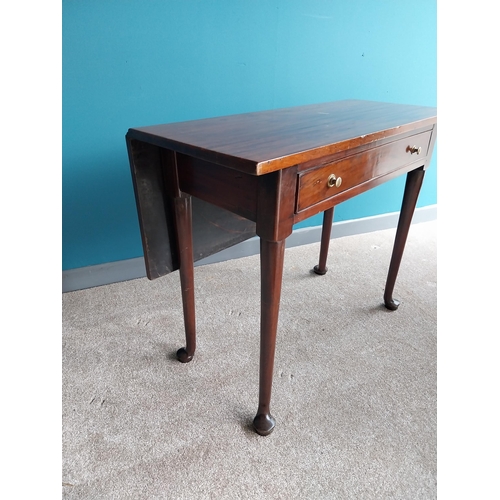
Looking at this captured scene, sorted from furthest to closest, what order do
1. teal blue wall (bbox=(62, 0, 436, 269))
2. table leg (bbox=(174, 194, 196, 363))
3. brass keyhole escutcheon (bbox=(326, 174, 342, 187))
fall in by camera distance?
1. teal blue wall (bbox=(62, 0, 436, 269))
2. table leg (bbox=(174, 194, 196, 363))
3. brass keyhole escutcheon (bbox=(326, 174, 342, 187))

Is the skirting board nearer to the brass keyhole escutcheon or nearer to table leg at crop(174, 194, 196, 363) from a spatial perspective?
table leg at crop(174, 194, 196, 363)

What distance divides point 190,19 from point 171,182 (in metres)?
0.85

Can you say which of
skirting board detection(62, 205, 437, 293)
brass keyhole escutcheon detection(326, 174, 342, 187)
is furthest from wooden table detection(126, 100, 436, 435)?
skirting board detection(62, 205, 437, 293)

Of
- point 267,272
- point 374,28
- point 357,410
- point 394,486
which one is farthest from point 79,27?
point 394,486

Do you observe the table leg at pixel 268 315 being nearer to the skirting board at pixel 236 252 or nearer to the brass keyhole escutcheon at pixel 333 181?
the brass keyhole escutcheon at pixel 333 181

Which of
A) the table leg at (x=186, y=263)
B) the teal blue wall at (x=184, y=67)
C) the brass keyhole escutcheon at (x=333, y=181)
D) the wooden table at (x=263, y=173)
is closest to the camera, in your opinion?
the wooden table at (x=263, y=173)

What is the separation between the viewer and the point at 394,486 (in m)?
1.01

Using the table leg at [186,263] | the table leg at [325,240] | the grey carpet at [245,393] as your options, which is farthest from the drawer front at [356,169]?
the grey carpet at [245,393]

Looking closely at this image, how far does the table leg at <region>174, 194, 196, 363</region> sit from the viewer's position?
3.71 feet

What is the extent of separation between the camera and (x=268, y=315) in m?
1.00

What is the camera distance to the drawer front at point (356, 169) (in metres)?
0.91

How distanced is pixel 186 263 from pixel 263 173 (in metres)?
0.55

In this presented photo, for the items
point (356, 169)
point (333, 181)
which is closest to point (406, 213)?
point (356, 169)

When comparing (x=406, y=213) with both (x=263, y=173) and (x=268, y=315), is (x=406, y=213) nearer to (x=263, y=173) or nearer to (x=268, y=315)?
(x=268, y=315)
